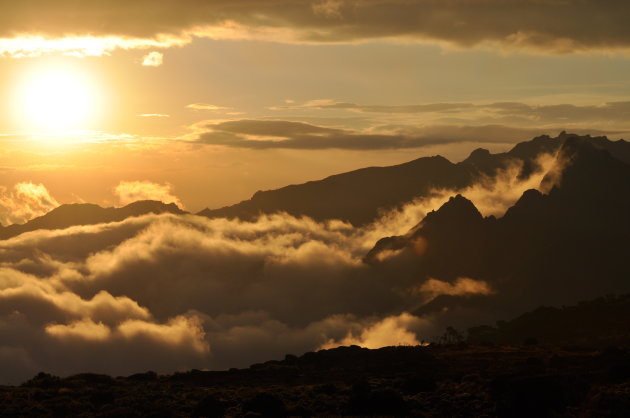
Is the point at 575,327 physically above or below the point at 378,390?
below

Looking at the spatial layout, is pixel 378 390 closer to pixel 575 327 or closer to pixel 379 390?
pixel 379 390

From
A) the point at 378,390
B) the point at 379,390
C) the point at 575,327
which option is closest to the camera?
the point at 379,390

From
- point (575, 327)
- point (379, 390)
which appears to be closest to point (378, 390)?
point (379, 390)

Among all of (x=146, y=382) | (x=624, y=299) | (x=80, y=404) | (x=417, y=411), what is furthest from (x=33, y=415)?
(x=624, y=299)

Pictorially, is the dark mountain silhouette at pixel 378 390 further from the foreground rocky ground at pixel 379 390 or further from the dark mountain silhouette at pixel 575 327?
the dark mountain silhouette at pixel 575 327

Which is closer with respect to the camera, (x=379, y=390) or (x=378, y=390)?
(x=379, y=390)

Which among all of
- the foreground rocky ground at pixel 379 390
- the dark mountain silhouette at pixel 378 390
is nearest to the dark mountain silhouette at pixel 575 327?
the dark mountain silhouette at pixel 378 390

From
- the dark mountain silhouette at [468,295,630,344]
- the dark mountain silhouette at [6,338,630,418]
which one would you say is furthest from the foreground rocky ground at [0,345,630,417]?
the dark mountain silhouette at [468,295,630,344]

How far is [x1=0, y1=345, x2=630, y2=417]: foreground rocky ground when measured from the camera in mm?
58312

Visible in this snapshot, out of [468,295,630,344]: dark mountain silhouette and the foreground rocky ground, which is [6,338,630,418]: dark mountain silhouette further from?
[468,295,630,344]: dark mountain silhouette

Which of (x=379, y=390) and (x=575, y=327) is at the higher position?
(x=379, y=390)

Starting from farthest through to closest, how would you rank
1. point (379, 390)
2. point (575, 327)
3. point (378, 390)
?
1. point (575, 327)
2. point (378, 390)
3. point (379, 390)

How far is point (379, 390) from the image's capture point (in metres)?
65.2

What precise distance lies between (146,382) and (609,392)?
49426mm
